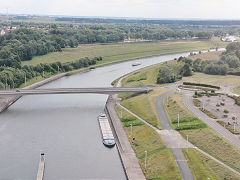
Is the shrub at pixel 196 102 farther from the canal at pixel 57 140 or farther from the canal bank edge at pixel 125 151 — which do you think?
the canal at pixel 57 140

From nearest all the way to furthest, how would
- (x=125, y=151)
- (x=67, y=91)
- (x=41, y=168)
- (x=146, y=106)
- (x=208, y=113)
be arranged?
1. (x=41, y=168)
2. (x=125, y=151)
3. (x=208, y=113)
4. (x=146, y=106)
5. (x=67, y=91)

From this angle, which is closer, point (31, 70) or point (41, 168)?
point (41, 168)

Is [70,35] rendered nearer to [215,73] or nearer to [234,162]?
[215,73]

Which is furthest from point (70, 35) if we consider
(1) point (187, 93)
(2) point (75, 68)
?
(1) point (187, 93)

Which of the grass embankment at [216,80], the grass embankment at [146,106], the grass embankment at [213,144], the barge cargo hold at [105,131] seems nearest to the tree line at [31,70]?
the barge cargo hold at [105,131]

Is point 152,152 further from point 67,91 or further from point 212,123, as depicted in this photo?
point 67,91

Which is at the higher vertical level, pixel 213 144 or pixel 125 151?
pixel 213 144

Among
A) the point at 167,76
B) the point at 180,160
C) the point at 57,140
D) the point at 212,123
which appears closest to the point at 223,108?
the point at 212,123
